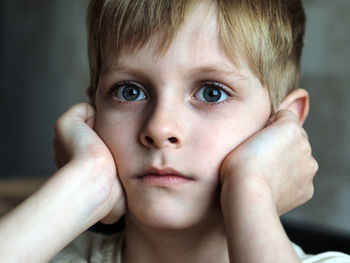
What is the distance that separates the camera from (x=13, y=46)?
11.8 feet

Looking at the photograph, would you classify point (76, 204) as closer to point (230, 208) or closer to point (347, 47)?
point (230, 208)

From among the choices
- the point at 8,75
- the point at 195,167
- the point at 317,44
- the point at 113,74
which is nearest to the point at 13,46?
the point at 8,75

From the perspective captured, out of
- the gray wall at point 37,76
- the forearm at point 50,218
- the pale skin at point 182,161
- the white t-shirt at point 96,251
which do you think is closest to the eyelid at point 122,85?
the pale skin at point 182,161

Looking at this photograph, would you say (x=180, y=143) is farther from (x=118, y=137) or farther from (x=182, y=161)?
(x=118, y=137)

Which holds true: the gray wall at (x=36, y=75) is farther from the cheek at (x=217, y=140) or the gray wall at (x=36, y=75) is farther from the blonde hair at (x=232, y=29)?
the cheek at (x=217, y=140)

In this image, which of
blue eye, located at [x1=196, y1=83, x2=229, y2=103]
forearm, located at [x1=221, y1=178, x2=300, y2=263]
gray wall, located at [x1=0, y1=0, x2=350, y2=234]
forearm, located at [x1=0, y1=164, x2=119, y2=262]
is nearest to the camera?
forearm, located at [x1=221, y1=178, x2=300, y2=263]

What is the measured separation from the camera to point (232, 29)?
1.01 m

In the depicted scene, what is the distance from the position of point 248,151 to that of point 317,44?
4.60 feet

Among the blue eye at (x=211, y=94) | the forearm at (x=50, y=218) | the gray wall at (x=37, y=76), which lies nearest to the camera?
the forearm at (x=50, y=218)

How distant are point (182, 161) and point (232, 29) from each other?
0.31m

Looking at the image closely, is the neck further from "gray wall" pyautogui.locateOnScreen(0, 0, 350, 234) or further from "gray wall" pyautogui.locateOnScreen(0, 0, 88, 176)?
"gray wall" pyautogui.locateOnScreen(0, 0, 88, 176)

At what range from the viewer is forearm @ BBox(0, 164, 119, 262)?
92cm

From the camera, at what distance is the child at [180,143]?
3.14 ft

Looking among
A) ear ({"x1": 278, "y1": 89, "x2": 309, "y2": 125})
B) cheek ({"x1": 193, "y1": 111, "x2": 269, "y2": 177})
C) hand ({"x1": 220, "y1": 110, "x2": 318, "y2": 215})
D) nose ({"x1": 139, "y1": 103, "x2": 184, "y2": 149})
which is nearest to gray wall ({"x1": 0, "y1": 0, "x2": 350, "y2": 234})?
ear ({"x1": 278, "y1": 89, "x2": 309, "y2": 125})
